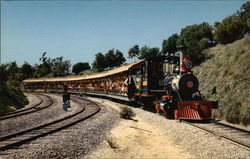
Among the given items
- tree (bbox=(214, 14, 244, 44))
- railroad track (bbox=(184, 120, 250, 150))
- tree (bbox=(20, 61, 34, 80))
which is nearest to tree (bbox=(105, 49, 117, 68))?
tree (bbox=(20, 61, 34, 80))

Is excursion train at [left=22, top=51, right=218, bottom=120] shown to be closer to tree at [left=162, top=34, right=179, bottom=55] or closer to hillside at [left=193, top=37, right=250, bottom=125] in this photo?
hillside at [left=193, top=37, right=250, bottom=125]

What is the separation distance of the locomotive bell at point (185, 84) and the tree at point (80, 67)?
8447 centimetres

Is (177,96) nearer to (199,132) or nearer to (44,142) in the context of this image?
(199,132)

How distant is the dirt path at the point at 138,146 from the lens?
5979 mm

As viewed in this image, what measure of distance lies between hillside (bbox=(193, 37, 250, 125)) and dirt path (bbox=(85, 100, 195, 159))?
4790mm

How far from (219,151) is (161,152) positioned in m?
1.59

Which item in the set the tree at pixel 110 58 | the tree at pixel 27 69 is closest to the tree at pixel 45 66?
the tree at pixel 27 69

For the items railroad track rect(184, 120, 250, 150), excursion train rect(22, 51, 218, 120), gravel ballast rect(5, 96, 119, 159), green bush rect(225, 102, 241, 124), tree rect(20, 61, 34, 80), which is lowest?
gravel ballast rect(5, 96, 119, 159)

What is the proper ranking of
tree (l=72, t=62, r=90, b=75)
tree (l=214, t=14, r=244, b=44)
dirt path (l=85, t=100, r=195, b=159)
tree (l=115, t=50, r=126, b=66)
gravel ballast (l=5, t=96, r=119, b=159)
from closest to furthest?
gravel ballast (l=5, t=96, r=119, b=159), dirt path (l=85, t=100, r=195, b=159), tree (l=214, t=14, r=244, b=44), tree (l=115, t=50, r=126, b=66), tree (l=72, t=62, r=90, b=75)

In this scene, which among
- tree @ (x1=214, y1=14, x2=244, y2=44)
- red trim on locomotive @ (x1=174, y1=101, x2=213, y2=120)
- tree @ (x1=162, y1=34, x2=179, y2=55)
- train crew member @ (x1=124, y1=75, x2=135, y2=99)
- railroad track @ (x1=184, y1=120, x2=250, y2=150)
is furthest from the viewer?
tree @ (x1=162, y1=34, x2=179, y2=55)

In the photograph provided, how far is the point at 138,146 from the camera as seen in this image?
22.1ft

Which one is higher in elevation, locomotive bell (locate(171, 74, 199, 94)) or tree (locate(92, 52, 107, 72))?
tree (locate(92, 52, 107, 72))

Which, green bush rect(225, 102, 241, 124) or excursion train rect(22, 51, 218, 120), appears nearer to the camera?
excursion train rect(22, 51, 218, 120)

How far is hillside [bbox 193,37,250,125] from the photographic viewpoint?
1105 centimetres
